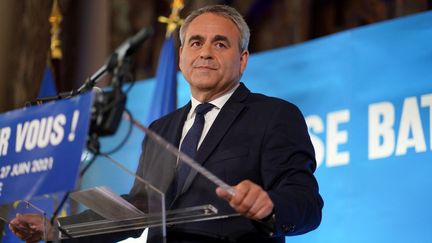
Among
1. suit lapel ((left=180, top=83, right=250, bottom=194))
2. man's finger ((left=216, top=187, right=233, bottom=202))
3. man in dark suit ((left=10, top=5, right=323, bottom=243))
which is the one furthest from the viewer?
suit lapel ((left=180, top=83, right=250, bottom=194))

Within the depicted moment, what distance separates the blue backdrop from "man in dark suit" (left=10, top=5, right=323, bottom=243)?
4.23 ft

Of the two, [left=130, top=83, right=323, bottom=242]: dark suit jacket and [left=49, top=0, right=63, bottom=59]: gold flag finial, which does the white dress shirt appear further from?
[left=49, top=0, right=63, bottom=59]: gold flag finial

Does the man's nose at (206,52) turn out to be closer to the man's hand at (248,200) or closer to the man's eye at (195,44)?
the man's eye at (195,44)

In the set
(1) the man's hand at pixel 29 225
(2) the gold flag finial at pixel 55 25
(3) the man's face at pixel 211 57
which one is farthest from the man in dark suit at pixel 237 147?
(2) the gold flag finial at pixel 55 25

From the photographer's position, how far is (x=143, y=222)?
9.97 feet

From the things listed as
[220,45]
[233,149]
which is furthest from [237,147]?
[220,45]

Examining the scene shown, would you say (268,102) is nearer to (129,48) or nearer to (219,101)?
(219,101)

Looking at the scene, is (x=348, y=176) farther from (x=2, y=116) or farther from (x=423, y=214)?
(x=2, y=116)

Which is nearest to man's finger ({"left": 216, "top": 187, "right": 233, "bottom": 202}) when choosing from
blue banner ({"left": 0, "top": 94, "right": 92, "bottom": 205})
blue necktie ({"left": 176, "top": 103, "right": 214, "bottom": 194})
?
blue necktie ({"left": 176, "top": 103, "right": 214, "bottom": 194})

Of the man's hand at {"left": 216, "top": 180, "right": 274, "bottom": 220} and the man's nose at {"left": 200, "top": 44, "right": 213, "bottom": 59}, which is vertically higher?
the man's nose at {"left": 200, "top": 44, "right": 213, "bottom": 59}

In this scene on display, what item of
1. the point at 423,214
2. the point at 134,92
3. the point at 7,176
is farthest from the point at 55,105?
the point at 134,92

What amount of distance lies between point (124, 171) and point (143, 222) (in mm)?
215

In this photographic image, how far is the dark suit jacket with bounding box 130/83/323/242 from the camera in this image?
10.1 ft

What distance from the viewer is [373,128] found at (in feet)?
17.2
